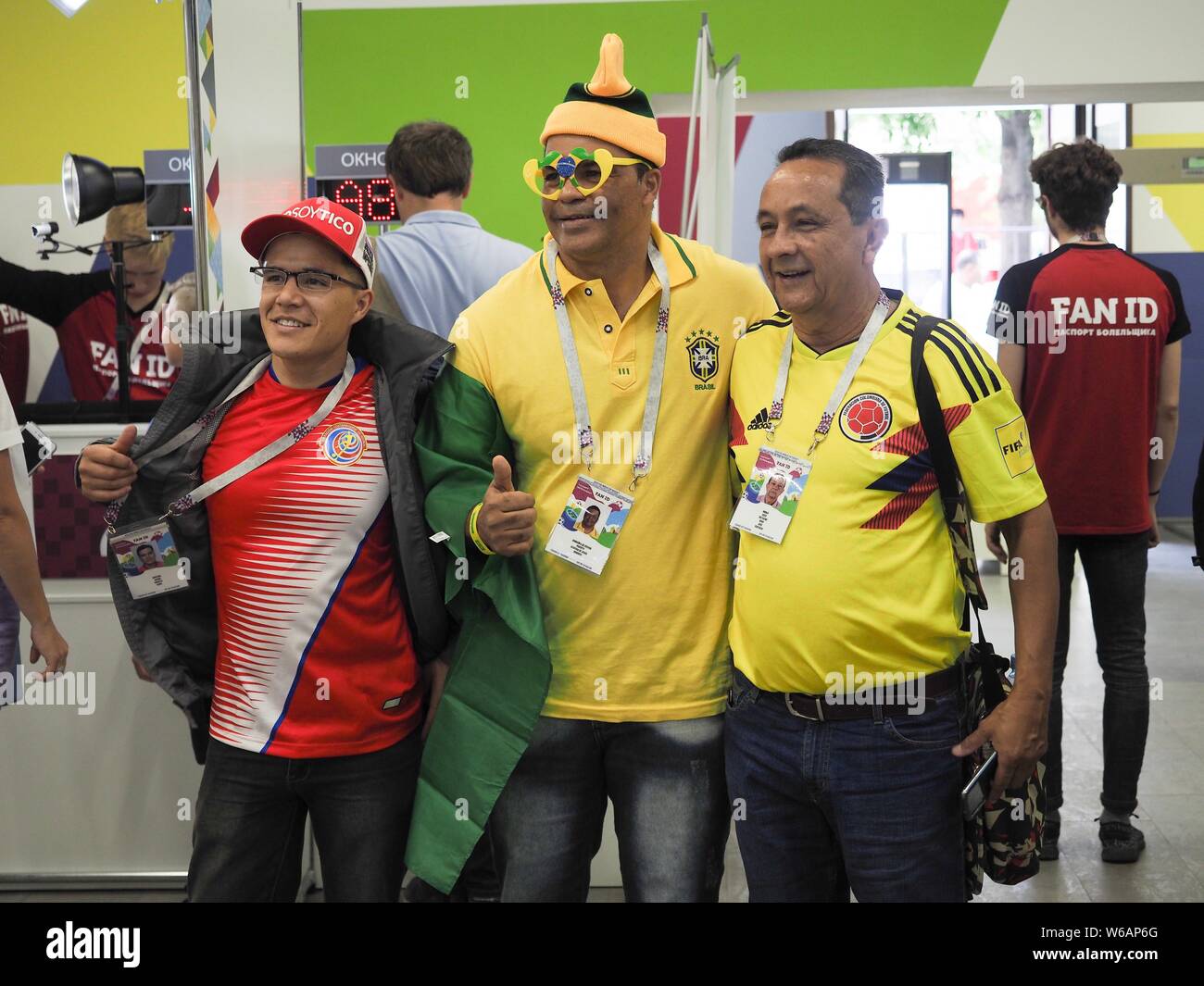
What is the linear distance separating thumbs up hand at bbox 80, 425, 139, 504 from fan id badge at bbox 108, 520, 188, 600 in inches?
2.9

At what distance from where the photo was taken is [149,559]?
2098 millimetres

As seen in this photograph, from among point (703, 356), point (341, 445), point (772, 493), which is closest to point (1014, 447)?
point (772, 493)

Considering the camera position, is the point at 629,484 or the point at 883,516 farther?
the point at 629,484

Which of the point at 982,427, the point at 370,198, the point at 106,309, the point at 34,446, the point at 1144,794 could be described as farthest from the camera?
the point at 370,198

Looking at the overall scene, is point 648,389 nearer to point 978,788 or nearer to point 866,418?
point 866,418

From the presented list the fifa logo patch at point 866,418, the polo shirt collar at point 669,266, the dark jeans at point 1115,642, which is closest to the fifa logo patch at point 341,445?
the polo shirt collar at point 669,266

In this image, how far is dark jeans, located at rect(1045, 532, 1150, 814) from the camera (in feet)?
11.5

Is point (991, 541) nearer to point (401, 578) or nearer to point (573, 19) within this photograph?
point (401, 578)

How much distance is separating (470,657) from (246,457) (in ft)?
1.70

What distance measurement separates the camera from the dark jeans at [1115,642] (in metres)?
3.49

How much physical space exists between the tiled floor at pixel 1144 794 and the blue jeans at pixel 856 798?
1.55 m

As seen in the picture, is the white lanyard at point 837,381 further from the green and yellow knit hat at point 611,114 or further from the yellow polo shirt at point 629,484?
the green and yellow knit hat at point 611,114

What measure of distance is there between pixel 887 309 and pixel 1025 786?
2.65 feet

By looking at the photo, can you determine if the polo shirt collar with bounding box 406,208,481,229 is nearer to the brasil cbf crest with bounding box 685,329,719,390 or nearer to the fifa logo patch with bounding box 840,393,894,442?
the brasil cbf crest with bounding box 685,329,719,390
